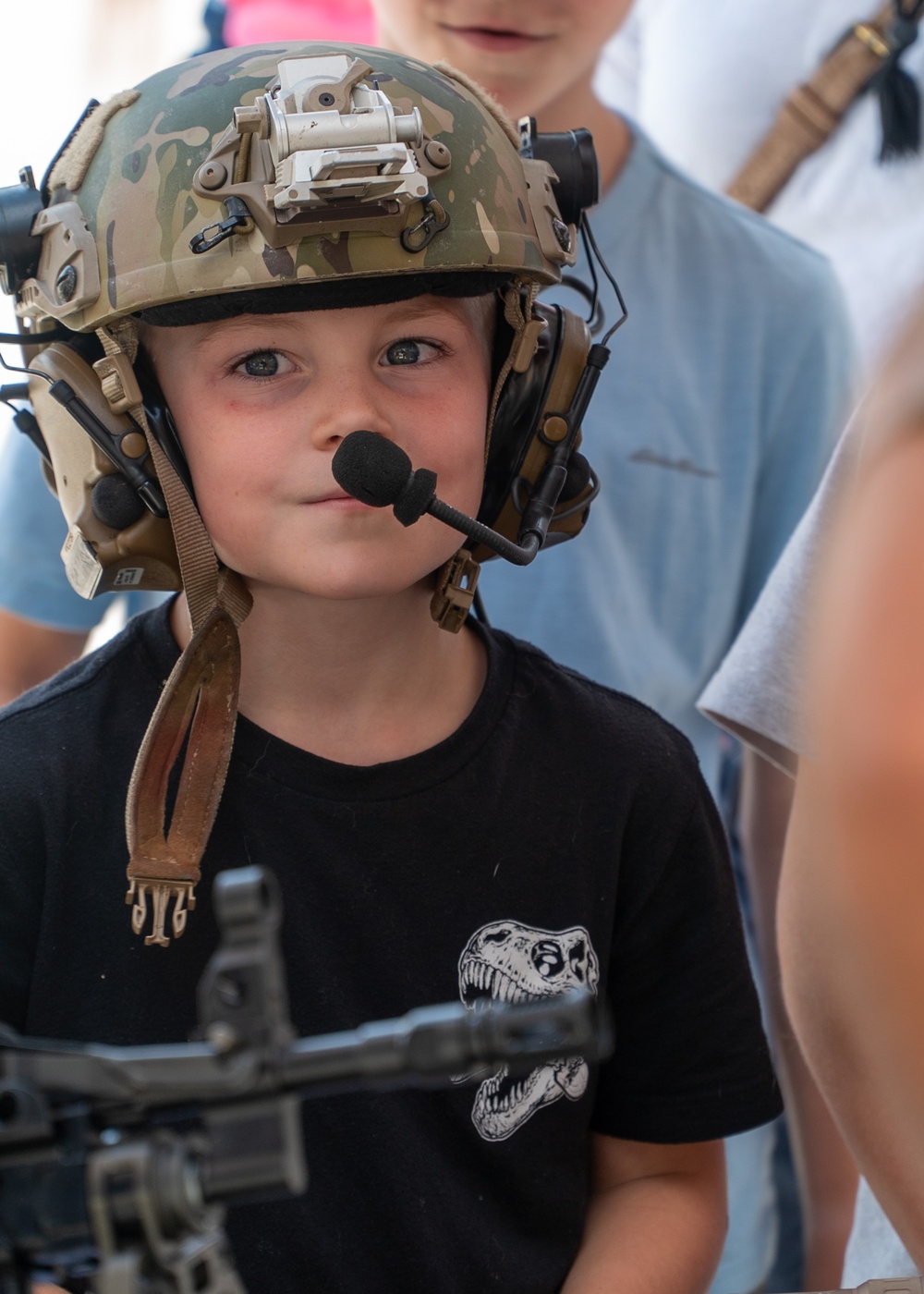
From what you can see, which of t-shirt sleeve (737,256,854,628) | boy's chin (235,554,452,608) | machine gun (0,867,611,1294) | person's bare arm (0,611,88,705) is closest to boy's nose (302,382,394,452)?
boy's chin (235,554,452,608)

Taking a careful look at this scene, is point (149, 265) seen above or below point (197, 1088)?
above

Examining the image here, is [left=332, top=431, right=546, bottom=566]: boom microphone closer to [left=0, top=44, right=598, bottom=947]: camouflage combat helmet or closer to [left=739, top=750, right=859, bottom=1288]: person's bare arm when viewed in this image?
[left=0, top=44, right=598, bottom=947]: camouflage combat helmet

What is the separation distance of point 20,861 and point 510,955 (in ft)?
1.55

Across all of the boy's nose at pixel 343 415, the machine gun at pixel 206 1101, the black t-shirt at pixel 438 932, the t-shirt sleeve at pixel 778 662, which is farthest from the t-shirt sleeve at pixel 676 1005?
the machine gun at pixel 206 1101

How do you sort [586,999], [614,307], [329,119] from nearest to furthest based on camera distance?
[586,999] → [329,119] → [614,307]

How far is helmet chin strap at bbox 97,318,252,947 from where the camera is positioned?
1386mm

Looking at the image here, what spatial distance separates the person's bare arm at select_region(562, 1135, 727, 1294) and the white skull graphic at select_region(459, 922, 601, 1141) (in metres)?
0.13

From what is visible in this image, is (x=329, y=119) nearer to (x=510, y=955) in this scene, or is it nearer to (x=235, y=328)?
(x=235, y=328)

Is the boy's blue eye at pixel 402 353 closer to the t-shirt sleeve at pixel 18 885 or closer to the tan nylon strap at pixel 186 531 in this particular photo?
the tan nylon strap at pixel 186 531

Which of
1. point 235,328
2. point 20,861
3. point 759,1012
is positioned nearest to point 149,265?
point 235,328

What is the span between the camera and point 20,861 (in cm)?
145

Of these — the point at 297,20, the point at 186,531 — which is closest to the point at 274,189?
the point at 186,531

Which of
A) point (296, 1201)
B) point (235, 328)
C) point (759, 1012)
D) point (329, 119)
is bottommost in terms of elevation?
point (296, 1201)

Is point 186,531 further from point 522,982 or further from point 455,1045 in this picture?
point 455,1045
